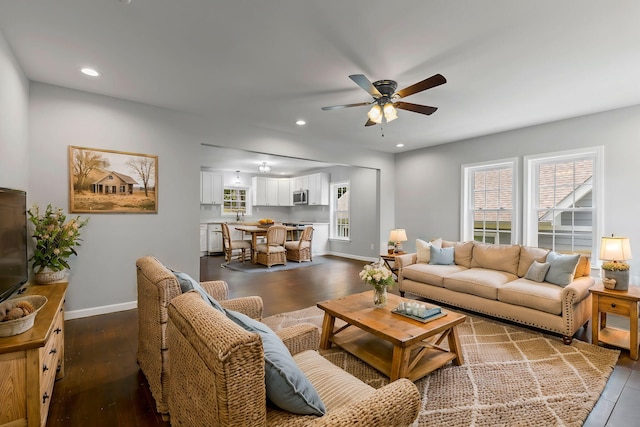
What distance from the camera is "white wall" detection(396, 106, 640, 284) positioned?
387cm

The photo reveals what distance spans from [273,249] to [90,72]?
4.68 meters

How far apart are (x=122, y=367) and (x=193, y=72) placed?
2.74 m

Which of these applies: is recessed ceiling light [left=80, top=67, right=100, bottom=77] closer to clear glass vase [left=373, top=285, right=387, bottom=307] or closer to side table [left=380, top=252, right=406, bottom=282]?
clear glass vase [left=373, top=285, right=387, bottom=307]

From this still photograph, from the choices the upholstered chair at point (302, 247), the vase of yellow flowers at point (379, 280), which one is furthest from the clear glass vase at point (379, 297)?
the upholstered chair at point (302, 247)

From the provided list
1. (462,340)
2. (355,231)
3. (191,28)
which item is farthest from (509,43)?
(355,231)

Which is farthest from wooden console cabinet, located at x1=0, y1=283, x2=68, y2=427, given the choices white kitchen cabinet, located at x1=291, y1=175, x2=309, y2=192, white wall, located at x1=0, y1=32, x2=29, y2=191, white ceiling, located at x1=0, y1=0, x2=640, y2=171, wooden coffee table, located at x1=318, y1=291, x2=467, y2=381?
white kitchen cabinet, located at x1=291, y1=175, x2=309, y2=192

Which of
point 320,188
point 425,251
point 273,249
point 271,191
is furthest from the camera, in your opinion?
point 271,191

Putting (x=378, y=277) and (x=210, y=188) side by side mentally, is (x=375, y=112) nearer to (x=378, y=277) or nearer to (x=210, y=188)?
(x=378, y=277)

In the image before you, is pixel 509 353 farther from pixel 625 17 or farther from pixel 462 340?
pixel 625 17

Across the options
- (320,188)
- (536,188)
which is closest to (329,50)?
(536,188)

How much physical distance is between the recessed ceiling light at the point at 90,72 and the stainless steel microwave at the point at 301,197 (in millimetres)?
6527

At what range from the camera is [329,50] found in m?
2.55

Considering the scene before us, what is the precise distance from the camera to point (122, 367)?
8.19 ft

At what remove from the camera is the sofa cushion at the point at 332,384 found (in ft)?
4.51
